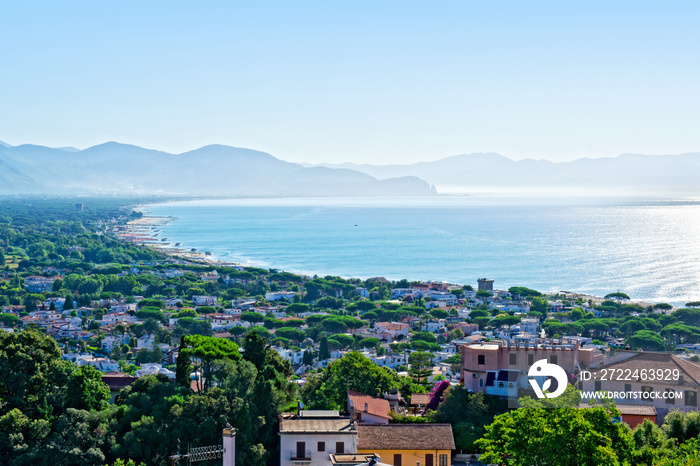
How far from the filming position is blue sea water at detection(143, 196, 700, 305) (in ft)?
233

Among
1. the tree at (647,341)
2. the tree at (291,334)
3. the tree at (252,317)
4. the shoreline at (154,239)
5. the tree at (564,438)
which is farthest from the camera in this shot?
the shoreline at (154,239)

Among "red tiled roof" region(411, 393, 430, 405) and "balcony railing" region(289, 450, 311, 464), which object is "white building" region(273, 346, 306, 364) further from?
"balcony railing" region(289, 450, 311, 464)

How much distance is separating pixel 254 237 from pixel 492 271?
5287 cm

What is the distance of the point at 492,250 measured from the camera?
99125mm

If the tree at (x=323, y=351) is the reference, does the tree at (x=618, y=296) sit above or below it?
above

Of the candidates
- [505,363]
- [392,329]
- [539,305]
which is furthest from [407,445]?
[539,305]

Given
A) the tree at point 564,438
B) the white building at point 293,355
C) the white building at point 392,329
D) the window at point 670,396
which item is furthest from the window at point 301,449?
the white building at point 392,329

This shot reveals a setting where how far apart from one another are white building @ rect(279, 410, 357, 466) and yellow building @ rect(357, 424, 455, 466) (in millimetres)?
411

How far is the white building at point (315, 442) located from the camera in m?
15.0

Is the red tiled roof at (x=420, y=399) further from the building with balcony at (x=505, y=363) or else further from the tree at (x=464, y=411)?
the tree at (x=464, y=411)

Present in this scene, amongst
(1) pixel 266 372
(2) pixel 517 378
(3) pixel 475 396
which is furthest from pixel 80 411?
(2) pixel 517 378

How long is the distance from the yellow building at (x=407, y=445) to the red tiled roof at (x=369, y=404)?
1.35 meters

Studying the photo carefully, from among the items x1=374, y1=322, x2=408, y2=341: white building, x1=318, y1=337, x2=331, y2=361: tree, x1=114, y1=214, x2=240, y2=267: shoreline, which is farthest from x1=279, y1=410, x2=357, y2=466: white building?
x1=114, y1=214, x2=240, y2=267: shoreline

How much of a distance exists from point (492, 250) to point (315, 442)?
86.2m
